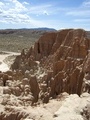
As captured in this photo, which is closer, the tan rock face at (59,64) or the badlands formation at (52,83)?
the badlands formation at (52,83)

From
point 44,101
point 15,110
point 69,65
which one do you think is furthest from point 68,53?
point 15,110

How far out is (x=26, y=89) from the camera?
39812 millimetres

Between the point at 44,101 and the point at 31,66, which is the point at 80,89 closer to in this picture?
the point at 44,101

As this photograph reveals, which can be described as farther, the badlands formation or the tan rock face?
the tan rock face

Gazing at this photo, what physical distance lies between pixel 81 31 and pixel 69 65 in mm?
9370

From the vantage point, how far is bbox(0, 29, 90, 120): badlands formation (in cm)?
2865

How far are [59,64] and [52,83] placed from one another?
4.95 metres

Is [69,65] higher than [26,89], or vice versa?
[69,65]

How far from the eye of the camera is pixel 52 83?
4062 centimetres

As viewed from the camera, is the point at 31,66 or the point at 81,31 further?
the point at 31,66

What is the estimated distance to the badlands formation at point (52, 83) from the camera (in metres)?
28.6

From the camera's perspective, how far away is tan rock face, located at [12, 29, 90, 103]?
38.6 metres

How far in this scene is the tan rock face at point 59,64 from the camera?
3856 centimetres

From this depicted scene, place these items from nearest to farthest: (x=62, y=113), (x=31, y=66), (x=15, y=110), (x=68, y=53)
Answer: (x=62, y=113), (x=15, y=110), (x=68, y=53), (x=31, y=66)
